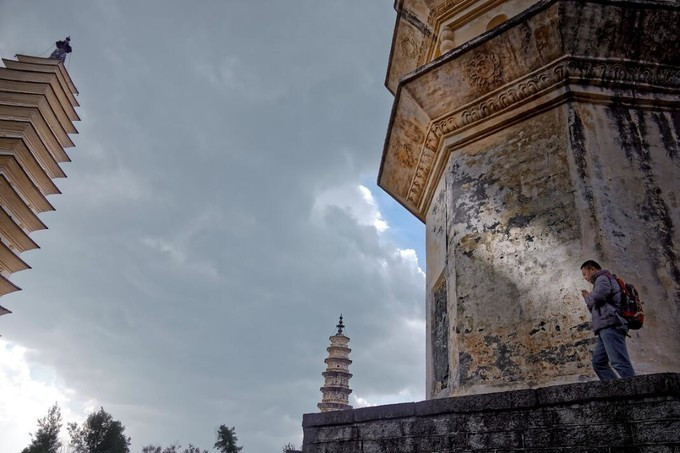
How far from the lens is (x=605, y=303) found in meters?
3.72

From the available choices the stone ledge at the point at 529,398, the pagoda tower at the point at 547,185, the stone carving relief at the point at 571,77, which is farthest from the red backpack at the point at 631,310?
the stone carving relief at the point at 571,77

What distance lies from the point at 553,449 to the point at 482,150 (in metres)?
4.02

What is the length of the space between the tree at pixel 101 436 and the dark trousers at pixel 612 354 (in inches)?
1585

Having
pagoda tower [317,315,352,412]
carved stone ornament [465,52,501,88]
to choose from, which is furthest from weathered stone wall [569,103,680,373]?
pagoda tower [317,315,352,412]

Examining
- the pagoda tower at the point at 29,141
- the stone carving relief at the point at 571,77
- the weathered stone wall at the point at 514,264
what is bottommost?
the weathered stone wall at the point at 514,264

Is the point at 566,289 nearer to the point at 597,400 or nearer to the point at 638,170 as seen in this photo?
the point at 638,170

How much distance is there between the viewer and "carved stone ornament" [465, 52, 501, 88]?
6.13m

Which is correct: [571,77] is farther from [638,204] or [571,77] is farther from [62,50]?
[62,50]

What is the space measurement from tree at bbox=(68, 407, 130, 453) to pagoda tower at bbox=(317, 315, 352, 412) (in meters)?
19.3

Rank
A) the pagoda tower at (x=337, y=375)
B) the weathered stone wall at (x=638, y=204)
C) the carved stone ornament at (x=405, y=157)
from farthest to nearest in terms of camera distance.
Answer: the pagoda tower at (x=337, y=375) < the carved stone ornament at (x=405, y=157) < the weathered stone wall at (x=638, y=204)

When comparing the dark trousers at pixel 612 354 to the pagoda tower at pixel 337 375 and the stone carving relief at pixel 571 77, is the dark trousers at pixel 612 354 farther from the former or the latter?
the pagoda tower at pixel 337 375

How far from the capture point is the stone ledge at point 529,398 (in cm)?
275

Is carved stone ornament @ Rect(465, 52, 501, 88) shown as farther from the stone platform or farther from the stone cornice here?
the stone platform

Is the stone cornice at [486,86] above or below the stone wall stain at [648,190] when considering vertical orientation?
above
